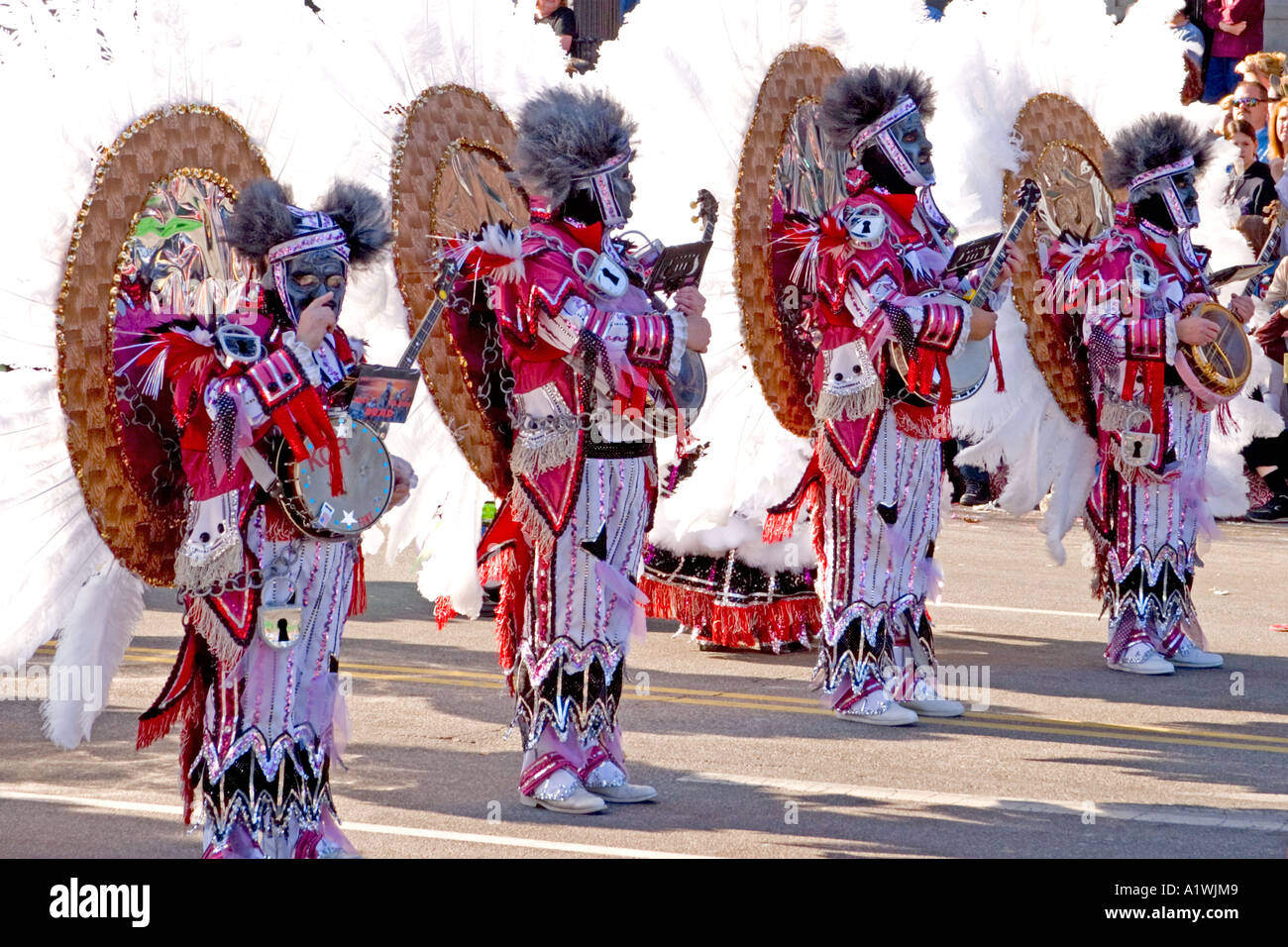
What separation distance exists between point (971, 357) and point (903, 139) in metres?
0.85

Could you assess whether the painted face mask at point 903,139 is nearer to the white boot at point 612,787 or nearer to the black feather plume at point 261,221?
the white boot at point 612,787

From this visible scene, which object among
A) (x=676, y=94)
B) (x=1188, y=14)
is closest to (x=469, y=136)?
(x=676, y=94)

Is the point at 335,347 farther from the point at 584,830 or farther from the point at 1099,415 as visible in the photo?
the point at 1099,415

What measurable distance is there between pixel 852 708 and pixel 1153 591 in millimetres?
1704

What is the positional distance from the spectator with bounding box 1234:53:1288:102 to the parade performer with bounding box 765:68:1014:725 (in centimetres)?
573

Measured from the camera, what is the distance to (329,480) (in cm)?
447

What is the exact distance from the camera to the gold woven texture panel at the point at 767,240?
22.7 feet

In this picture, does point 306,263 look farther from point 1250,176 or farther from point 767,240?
point 1250,176

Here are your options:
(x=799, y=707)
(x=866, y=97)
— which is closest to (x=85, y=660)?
(x=799, y=707)

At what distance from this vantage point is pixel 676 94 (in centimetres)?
693

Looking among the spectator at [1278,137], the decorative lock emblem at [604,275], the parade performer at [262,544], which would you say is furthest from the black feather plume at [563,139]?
the spectator at [1278,137]

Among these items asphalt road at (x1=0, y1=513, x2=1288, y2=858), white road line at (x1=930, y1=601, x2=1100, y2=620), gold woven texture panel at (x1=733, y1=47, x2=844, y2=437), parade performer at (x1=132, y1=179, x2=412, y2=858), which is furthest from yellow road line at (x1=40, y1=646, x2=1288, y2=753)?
parade performer at (x1=132, y1=179, x2=412, y2=858)

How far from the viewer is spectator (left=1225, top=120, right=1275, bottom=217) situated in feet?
35.6

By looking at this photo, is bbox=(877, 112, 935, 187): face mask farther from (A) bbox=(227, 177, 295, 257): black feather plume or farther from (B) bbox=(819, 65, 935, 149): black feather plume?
(A) bbox=(227, 177, 295, 257): black feather plume
